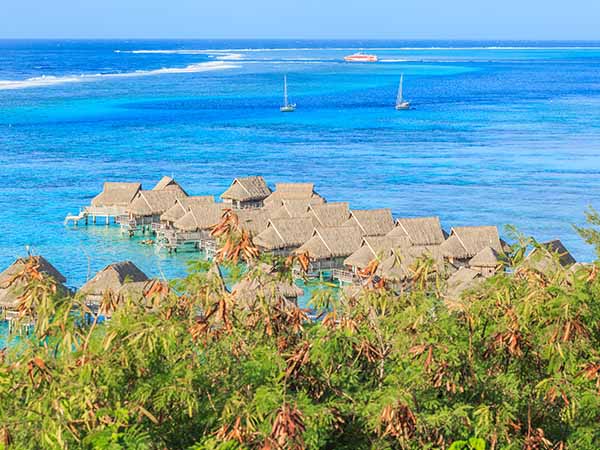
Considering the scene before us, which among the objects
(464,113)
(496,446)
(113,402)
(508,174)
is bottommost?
(464,113)

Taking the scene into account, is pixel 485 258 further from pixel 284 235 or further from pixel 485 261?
pixel 284 235

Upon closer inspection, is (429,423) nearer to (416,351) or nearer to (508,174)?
(416,351)

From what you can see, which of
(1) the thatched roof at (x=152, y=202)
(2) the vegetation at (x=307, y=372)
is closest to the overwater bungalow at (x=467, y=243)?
(1) the thatched roof at (x=152, y=202)

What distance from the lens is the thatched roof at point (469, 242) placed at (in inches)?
872

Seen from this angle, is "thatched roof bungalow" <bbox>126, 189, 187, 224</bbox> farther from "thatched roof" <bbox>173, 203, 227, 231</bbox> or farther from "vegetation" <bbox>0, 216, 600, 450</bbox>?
"vegetation" <bbox>0, 216, 600, 450</bbox>

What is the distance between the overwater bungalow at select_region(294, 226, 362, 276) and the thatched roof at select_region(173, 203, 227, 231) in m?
3.48

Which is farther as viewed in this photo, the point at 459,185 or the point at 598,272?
the point at 459,185

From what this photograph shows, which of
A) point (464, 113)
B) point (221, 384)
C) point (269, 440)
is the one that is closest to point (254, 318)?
point (221, 384)

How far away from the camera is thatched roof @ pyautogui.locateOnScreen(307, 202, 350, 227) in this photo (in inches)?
965

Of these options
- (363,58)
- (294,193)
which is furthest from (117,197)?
(363,58)

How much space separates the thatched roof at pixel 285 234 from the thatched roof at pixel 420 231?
2.26 metres

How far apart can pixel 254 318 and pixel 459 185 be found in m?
29.3

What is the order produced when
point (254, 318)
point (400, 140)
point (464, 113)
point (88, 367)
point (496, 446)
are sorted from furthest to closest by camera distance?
point (464, 113), point (400, 140), point (254, 318), point (496, 446), point (88, 367)

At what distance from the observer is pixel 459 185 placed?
36.3 m
